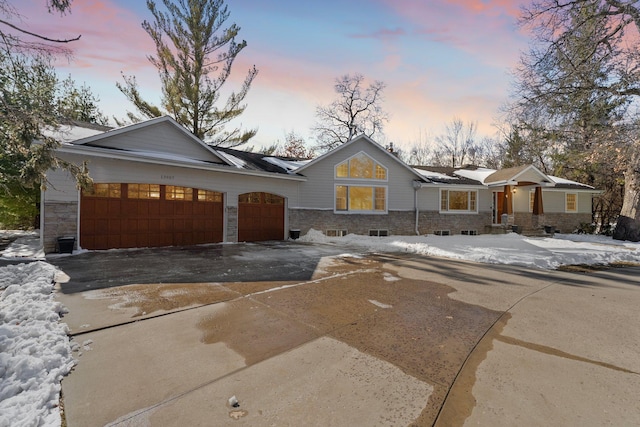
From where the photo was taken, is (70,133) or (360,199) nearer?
(70,133)

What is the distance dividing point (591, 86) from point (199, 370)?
60.4ft

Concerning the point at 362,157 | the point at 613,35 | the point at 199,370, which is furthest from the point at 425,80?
the point at 199,370

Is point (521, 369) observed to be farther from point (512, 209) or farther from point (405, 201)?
point (512, 209)

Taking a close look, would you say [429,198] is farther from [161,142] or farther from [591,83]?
[161,142]

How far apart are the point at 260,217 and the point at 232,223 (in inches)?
61.4

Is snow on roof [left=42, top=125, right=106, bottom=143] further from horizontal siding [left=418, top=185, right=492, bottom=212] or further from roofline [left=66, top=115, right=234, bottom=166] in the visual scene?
horizontal siding [left=418, top=185, right=492, bottom=212]

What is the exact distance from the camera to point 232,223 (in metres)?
12.9

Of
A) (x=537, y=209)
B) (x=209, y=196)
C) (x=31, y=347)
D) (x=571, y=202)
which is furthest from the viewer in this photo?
(x=571, y=202)

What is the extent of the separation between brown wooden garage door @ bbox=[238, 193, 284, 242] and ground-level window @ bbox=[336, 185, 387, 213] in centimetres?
335

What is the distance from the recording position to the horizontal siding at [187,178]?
9750 millimetres

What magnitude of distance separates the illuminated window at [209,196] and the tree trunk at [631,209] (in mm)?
19855

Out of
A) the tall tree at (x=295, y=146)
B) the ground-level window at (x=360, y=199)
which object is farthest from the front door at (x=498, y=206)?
the tall tree at (x=295, y=146)

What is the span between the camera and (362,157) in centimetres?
1670

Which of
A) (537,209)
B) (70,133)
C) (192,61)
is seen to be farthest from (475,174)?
(70,133)
